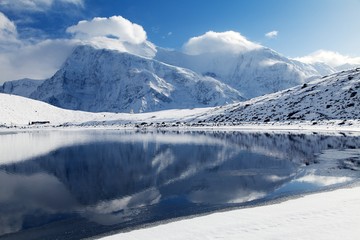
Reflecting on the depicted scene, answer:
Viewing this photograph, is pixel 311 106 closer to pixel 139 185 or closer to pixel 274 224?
pixel 139 185

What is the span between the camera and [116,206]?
22516 mm

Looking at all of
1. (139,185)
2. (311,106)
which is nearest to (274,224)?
(139,185)

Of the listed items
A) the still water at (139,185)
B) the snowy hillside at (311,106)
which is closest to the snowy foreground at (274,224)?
the still water at (139,185)

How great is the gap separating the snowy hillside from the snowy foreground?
11068 cm

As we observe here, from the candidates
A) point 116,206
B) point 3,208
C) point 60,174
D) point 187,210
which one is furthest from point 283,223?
point 60,174

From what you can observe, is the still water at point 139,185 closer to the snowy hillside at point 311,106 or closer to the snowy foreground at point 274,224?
the snowy foreground at point 274,224

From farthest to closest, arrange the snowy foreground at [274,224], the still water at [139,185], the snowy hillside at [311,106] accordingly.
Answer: the snowy hillside at [311,106], the still water at [139,185], the snowy foreground at [274,224]

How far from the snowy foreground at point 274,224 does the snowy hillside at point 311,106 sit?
11068cm

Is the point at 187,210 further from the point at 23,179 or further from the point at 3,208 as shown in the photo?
the point at 23,179

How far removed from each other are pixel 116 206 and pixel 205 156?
25.5 metres

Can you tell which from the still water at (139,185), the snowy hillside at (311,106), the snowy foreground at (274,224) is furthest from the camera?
the snowy hillside at (311,106)

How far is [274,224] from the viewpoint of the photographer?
643 inches

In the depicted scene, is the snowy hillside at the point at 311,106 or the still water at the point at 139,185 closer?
the still water at the point at 139,185

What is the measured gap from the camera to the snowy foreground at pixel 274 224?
49.4 ft
